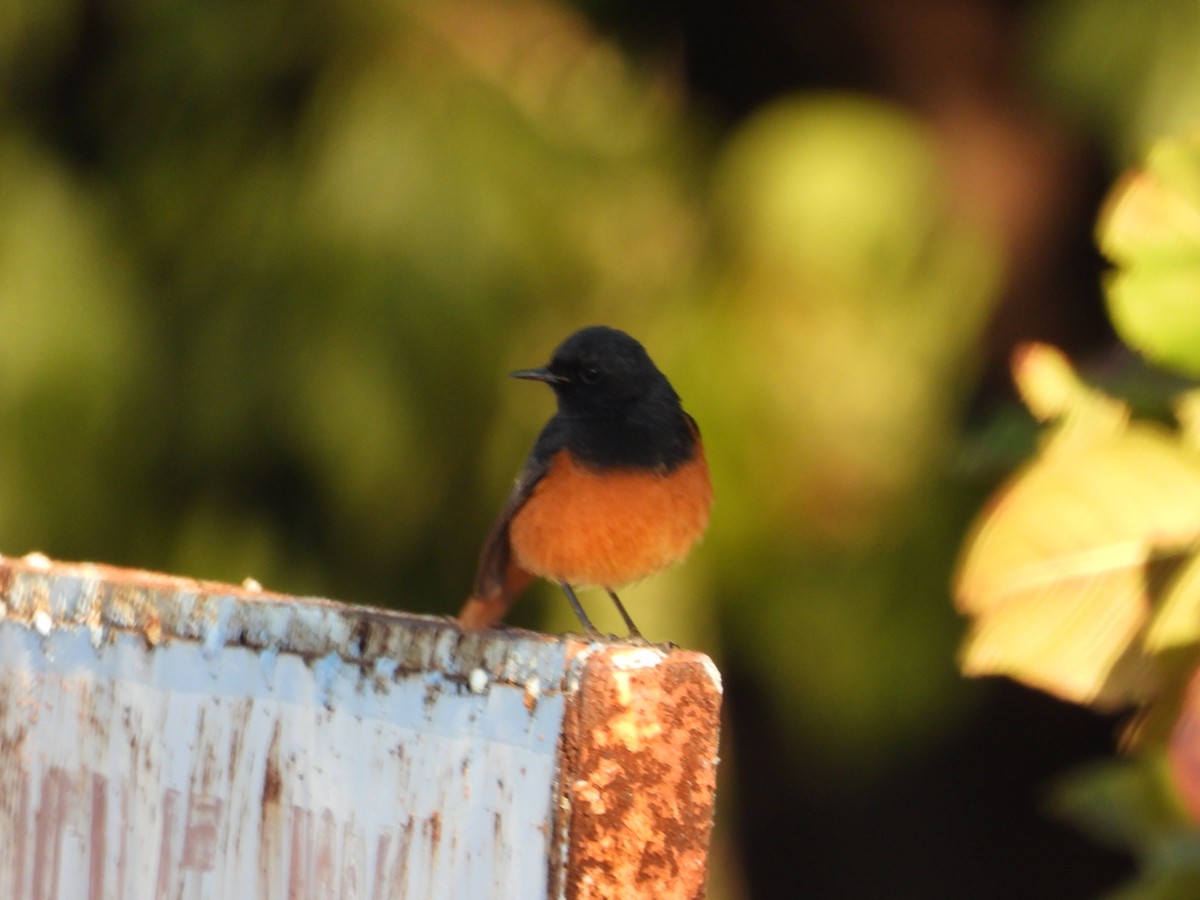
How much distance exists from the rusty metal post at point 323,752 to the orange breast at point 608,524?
3.91 ft

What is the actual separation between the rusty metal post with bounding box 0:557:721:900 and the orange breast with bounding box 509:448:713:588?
1191 millimetres

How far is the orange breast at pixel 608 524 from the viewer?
3125 millimetres

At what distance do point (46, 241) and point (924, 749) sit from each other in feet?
11.1

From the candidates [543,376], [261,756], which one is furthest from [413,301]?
[261,756]

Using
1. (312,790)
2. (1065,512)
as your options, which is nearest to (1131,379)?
(1065,512)

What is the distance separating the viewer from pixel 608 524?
3125 millimetres

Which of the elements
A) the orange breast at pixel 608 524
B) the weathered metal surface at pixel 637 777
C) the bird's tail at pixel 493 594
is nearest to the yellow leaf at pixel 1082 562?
the weathered metal surface at pixel 637 777

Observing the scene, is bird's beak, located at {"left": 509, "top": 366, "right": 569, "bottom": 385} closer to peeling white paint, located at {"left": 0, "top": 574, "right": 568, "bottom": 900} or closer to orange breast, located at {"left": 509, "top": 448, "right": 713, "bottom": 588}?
orange breast, located at {"left": 509, "top": 448, "right": 713, "bottom": 588}

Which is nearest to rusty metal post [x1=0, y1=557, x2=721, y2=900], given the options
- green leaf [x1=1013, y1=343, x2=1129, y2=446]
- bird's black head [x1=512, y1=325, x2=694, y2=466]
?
green leaf [x1=1013, y1=343, x2=1129, y2=446]

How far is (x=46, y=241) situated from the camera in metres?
4.71

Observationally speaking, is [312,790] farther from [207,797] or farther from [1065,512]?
→ [1065,512]

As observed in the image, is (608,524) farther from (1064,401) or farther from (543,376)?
(1064,401)

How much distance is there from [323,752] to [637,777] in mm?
427

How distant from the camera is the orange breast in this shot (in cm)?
312
